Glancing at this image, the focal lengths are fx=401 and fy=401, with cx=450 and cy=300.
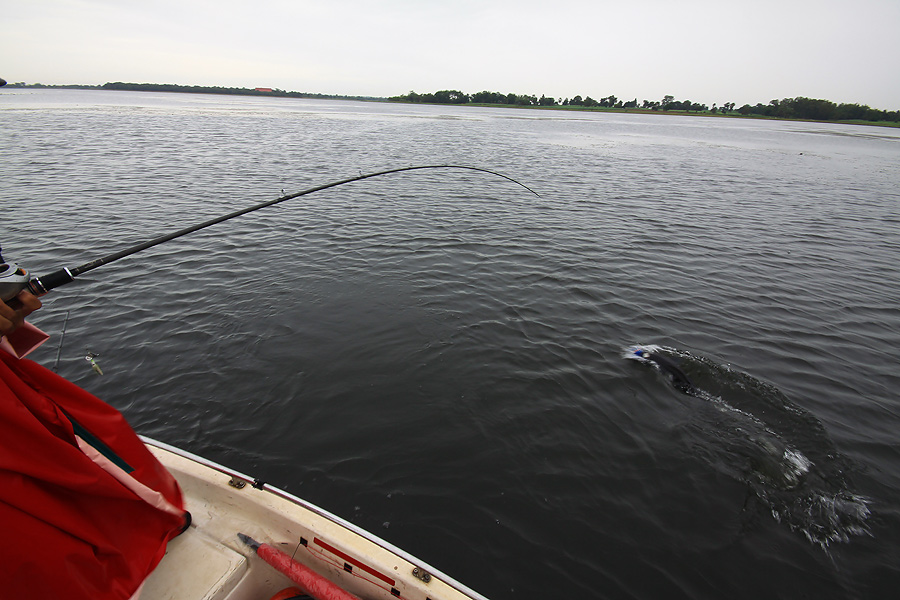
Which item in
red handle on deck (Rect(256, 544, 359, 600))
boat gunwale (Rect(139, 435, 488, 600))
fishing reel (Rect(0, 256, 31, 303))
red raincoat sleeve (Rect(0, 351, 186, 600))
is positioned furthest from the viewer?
boat gunwale (Rect(139, 435, 488, 600))

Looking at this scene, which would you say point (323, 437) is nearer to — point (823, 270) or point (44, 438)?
point (44, 438)

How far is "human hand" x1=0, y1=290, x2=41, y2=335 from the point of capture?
7.10ft

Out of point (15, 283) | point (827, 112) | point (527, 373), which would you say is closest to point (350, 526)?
point (15, 283)

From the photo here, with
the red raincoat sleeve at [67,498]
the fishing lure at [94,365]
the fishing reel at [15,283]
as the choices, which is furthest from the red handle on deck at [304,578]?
the fishing lure at [94,365]

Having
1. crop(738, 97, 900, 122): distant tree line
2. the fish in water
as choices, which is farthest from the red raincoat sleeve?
crop(738, 97, 900, 122): distant tree line

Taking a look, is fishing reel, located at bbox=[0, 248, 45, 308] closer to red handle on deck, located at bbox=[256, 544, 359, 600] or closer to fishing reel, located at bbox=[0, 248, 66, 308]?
fishing reel, located at bbox=[0, 248, 66, 308]

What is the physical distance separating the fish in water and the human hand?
7546mm

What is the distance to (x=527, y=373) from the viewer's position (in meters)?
6.88

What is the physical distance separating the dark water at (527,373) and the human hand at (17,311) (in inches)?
132

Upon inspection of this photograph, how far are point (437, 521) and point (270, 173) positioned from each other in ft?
65.2

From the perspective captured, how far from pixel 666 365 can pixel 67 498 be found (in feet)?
24.4

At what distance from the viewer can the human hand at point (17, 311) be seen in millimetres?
2164

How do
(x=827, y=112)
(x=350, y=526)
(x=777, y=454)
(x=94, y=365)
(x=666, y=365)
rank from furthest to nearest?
1. (x=827, y=112)
2. (x=666, y=365)
3. (x=94, y=365)
4. (x=777, y=454)
5. (x=350, y=526)

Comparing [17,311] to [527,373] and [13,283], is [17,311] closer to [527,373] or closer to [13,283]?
[13,283]
